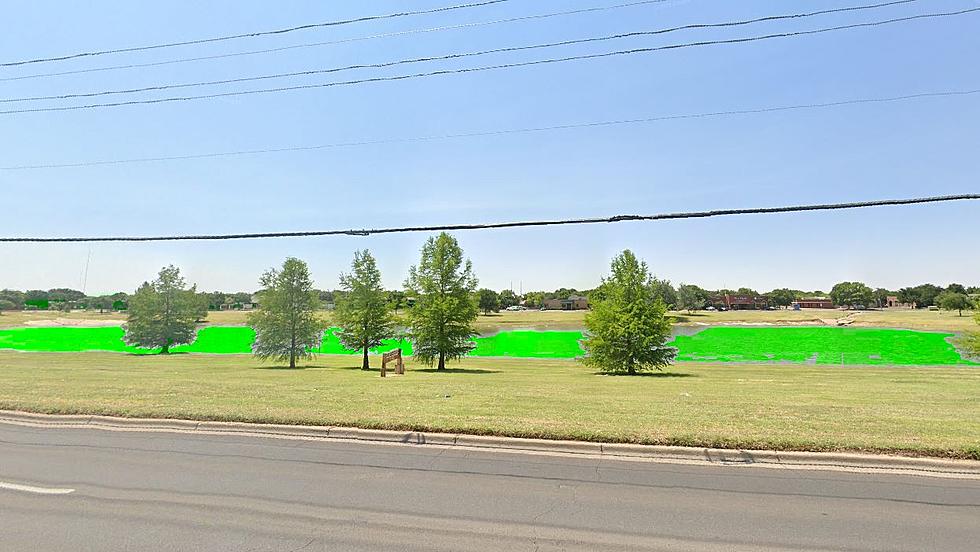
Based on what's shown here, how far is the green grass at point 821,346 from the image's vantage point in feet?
164

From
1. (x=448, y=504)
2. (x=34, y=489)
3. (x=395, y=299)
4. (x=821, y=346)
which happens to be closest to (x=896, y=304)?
(x=821, y=346)

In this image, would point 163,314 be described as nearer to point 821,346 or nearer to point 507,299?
point 821,346

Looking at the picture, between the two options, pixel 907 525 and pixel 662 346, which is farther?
pixel 662 346

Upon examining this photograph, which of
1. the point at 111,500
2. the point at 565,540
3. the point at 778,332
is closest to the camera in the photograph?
the point at 565,540

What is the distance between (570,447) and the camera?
28.0ft

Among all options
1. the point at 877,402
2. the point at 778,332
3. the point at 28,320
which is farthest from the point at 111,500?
the point at 28,320

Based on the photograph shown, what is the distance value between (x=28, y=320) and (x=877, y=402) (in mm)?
108300

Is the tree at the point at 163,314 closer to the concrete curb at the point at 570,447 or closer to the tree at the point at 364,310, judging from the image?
the tree at the point at 364,310

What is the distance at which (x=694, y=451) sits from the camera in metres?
8.12

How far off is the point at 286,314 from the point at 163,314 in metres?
23.8

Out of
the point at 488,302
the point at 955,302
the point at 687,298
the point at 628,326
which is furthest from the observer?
the point at 687,298

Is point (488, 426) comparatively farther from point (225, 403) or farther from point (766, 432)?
point (225, 403)

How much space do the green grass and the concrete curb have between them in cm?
4125

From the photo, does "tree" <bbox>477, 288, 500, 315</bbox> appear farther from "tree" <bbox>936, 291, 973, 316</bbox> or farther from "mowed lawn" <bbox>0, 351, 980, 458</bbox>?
"mowed lawn" <bbox>0, 351, 980, 458</bbox>
